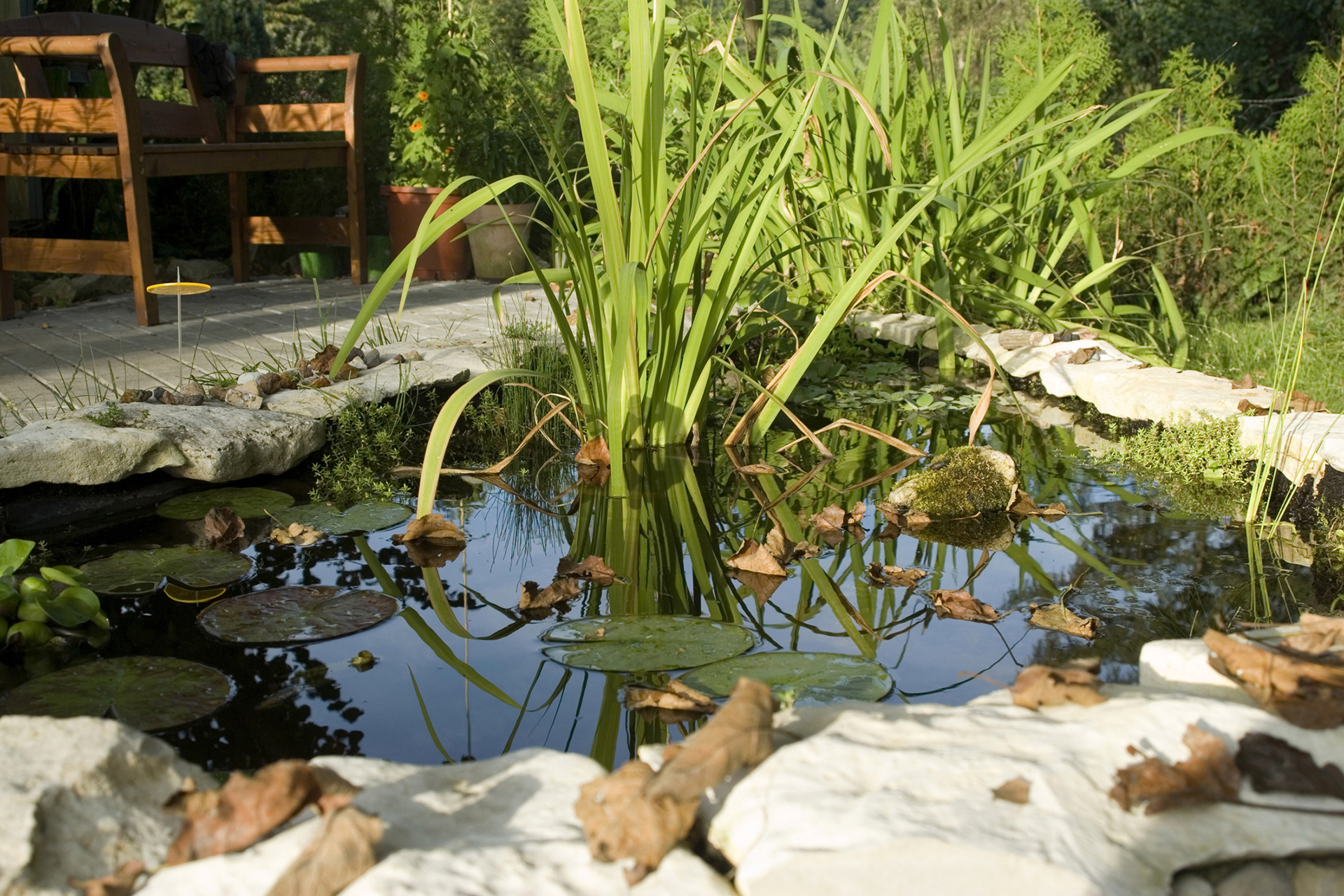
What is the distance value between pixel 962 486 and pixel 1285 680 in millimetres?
1466

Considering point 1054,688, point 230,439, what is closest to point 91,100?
point 230,439

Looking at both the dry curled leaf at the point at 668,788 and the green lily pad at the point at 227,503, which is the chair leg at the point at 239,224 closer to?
the green lily pad at the point at 227,503

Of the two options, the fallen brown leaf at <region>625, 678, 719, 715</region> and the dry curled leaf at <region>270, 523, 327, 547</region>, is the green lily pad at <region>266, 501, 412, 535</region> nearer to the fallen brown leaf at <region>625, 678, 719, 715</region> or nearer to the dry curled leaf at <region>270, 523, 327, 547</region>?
the dry curled leaf at <region>270, 523, 327, 547</region>

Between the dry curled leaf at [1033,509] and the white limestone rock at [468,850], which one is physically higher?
the white limestone rock at [468,850]

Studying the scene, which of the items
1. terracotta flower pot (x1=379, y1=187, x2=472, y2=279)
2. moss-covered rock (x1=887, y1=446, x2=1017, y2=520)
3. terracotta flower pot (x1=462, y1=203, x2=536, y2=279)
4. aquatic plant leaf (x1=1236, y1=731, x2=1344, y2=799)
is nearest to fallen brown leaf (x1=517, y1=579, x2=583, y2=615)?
moss-covered rock (x1=887, y1=446, x2=1017, y2=520)

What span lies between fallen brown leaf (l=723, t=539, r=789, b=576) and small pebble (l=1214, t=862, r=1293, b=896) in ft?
4.09

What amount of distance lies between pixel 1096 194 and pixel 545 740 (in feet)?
11.7

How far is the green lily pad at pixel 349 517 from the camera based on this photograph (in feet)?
8.52

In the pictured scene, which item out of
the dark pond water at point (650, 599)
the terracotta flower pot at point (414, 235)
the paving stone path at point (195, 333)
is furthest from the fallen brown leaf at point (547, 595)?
the terracotta flower pot at point (414, 235)

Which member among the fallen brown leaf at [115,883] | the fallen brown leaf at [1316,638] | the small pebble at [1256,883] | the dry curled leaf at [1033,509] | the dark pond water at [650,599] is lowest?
the dark pond water at [650,599]

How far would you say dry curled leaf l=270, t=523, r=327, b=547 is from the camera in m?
2.50

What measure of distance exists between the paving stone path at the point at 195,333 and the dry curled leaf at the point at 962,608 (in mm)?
2132

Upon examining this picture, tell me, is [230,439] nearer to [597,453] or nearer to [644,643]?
[597,453]

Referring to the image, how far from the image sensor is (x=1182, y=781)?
1149mm
